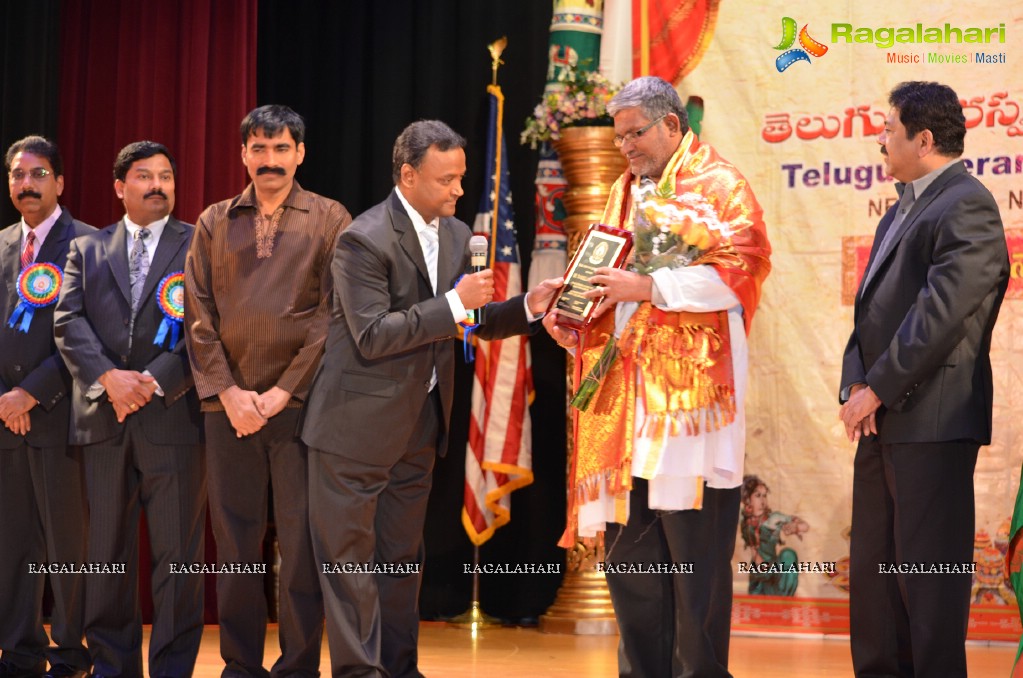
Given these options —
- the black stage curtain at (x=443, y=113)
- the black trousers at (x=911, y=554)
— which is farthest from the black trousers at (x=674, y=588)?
the black stage curtain at (x=443, y=113)

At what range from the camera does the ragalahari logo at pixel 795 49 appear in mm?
5543

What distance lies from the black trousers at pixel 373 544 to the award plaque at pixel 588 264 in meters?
0.68

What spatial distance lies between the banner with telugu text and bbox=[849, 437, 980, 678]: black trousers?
187cm

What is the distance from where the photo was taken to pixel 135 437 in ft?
13.6

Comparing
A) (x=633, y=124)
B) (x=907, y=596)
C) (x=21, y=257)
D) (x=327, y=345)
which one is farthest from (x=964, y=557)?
(x=21, y=257)

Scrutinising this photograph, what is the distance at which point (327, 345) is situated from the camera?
384 cm

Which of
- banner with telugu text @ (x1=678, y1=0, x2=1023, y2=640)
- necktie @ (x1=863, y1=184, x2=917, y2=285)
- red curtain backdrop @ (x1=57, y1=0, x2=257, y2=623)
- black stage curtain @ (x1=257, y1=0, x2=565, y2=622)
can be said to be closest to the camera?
necktie @ (x1=863, y1=184, x2=917, y2=285)

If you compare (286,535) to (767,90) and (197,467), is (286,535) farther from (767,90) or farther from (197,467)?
(767,90)

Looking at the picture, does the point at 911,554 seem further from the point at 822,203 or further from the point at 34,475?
the point at 34,475

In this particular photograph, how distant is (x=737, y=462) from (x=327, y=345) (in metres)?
1.33

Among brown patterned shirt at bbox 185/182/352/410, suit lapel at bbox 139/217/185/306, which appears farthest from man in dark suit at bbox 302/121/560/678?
suit lapel at bbox 139/217/185/306

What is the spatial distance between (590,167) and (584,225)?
262mm

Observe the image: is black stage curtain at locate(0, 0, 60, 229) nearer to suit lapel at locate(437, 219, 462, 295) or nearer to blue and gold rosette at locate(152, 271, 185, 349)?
blue and gold rosette at locate(152, 271, 185, 349)

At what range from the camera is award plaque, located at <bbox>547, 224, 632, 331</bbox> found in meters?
3.36
